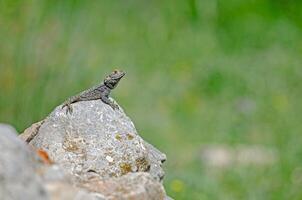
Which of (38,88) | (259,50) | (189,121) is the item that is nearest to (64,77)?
(38,88)

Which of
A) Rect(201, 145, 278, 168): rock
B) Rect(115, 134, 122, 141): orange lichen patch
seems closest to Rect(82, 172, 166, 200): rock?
Rect(115, 134, 122, 141): orange lichen patch

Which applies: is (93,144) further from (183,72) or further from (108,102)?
(183,72)

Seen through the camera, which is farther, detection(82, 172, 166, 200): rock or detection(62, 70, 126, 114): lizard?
detection(62, 70, 126, 114): lizard

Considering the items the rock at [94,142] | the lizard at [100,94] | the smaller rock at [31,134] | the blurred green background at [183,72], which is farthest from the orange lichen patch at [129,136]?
the blurred green background at [183,72]

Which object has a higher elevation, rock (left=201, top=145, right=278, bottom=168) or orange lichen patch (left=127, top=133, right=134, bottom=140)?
rock (left=201, top=145, right=278, bottom=168)

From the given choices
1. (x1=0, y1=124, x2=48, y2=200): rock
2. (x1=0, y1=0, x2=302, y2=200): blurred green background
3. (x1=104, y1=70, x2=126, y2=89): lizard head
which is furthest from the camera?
(x1=0, y1=0, x2=302, y2=200): blurred green background

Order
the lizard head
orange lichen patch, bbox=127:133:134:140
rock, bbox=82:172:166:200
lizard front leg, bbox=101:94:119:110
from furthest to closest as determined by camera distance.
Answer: the lizard head → lizard front leg, bbox=101:94:119:110 → orange lichen patch, bbox=127:133:134:140 → rock, bbox=82:172:166:200

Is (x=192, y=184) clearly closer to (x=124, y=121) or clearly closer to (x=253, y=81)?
(x=253, y=81)

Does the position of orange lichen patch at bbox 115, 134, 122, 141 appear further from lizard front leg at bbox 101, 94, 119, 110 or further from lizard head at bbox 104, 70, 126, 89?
lizard head at bbox 104, 70, 126, 89

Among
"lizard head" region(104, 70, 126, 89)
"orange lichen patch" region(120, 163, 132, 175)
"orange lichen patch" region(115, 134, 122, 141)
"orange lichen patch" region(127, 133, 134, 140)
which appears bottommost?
"orange lichen patch" region(120, 163, 132, 175)
